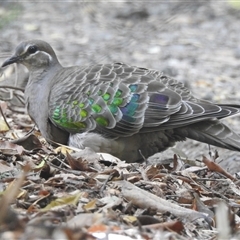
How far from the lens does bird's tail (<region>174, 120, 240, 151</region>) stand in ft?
22.7

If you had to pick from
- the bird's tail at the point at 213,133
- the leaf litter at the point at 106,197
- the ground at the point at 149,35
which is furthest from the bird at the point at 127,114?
the ground at the point at 149,35

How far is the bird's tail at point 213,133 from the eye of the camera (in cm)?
692

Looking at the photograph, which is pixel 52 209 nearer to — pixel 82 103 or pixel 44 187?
pixel 44 187

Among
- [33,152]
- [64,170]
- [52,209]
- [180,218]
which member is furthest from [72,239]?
[33,152]

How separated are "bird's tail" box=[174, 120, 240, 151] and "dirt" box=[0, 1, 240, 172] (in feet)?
7.23

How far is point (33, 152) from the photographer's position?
6.11 meters

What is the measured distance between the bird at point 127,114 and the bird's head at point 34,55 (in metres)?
0.61

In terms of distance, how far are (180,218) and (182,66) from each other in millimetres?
6694

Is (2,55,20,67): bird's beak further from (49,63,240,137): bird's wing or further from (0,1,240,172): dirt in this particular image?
(0,1,240,172): dirt

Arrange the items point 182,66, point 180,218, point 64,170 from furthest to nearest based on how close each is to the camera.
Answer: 1. point 182,66
2. point 64,170
3. point 180,218

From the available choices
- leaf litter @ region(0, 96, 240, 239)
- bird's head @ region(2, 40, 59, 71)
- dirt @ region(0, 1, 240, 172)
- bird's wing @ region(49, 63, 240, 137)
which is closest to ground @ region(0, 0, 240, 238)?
dirt @ region(0, 1, 240, 172)

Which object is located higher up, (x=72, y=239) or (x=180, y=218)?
(x=72, y=239)

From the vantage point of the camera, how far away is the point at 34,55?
25.8 feet

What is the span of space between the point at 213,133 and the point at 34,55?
2076 mm
